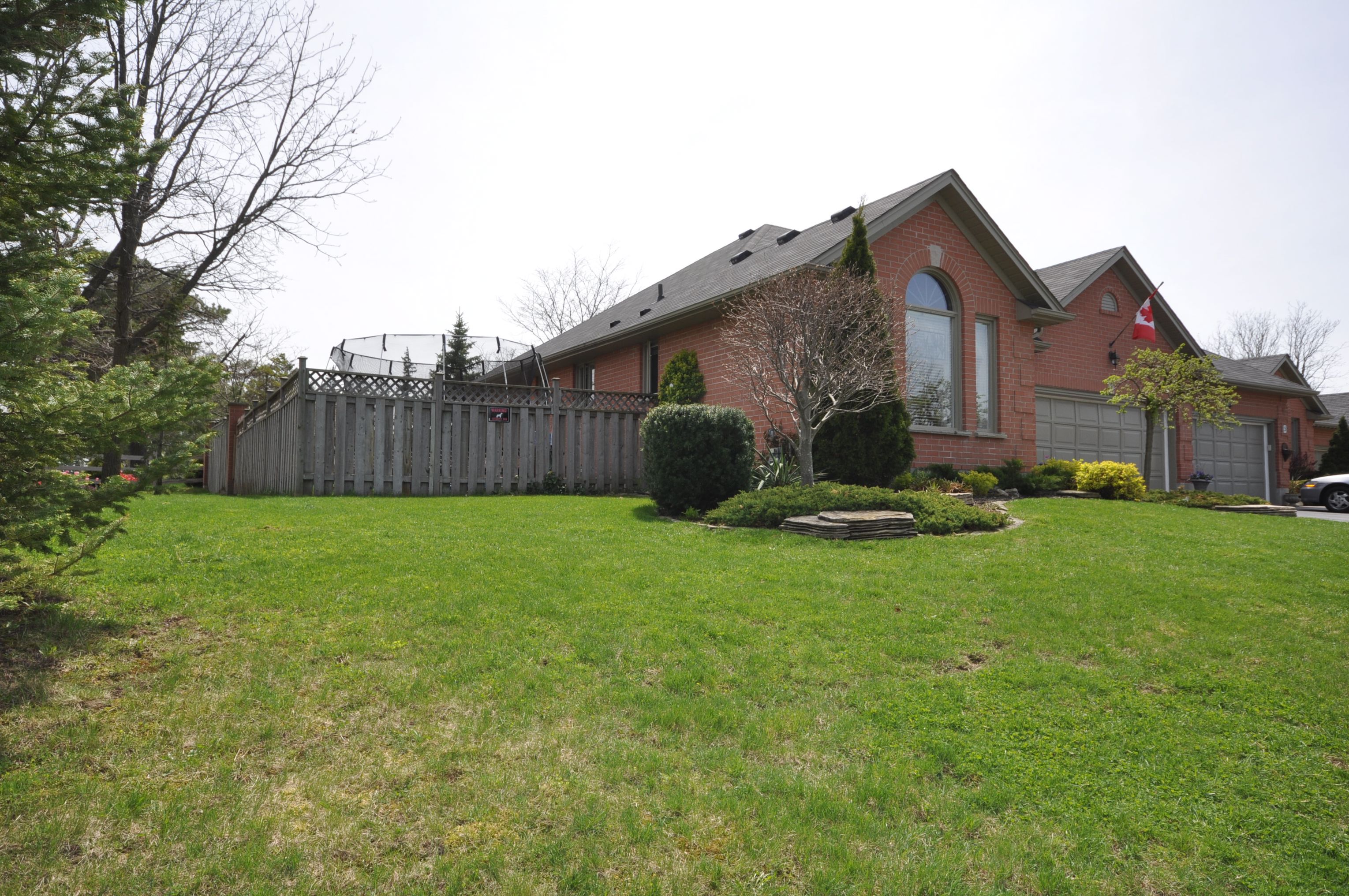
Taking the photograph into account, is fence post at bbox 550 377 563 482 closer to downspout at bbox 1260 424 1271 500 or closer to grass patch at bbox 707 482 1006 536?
grass patch at bbox 707 482 1006 536

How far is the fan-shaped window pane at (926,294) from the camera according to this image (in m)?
14.0

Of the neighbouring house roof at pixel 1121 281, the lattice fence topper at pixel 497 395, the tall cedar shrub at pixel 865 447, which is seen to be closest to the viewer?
the tall cedar shrub at pixel 865 447

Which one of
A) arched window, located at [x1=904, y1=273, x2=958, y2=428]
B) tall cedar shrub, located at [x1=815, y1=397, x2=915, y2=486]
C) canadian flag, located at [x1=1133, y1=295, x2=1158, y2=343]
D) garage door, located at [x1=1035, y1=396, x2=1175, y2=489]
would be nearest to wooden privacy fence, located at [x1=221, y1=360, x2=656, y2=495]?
tall cedar shrub, located at [x1=815, y1=397, x2=915, y2=486]

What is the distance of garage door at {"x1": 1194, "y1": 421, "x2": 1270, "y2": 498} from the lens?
67.8 feet

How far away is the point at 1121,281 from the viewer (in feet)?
62.5

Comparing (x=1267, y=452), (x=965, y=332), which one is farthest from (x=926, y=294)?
(x=1267, y=452)

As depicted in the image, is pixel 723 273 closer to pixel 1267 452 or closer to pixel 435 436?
pixel 435 436

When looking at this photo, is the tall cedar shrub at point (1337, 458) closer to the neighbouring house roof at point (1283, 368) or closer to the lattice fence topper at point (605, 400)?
the neighbouring house roof at point (1283, 368)

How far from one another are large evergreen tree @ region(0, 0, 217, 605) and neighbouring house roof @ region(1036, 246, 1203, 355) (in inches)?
706

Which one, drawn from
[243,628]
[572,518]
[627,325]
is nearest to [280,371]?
[627,325]

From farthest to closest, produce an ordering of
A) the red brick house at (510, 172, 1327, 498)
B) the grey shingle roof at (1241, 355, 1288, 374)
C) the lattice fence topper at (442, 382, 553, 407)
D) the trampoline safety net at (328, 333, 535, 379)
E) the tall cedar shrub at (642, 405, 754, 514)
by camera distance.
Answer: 1. the grey shingle roof at (1241, 355, 1288, 374)
2. the trampoline safety net at (328, 333, 535, 379)
3. the red brick house at (510, 172, 1327, 498)
4. the lattice fence topper at (442, 382, 553, 407)
5. the tall cedar shrub at (642, 405, 754, 514)

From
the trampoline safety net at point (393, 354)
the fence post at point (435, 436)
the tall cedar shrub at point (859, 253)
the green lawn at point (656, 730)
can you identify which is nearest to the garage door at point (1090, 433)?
the tall cedar shrub at point (859, 253)

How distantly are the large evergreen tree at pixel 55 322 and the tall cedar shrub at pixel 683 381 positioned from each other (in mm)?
10793

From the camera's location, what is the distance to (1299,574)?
6.82 metres
